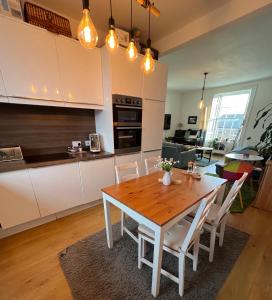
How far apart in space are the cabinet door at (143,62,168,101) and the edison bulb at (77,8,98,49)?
1571 millimetres

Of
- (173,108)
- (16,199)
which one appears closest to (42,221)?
(16,199)

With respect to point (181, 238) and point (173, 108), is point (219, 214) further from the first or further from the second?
point (173, 108)

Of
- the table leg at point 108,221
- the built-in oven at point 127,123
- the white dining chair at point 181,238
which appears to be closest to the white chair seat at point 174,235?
the white dining chair at point 181,238

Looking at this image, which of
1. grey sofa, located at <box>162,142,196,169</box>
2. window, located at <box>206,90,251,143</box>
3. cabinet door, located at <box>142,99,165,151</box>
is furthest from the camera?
window, located at <box>206,90,251,143</box>

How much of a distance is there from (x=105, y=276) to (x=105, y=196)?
72 cm

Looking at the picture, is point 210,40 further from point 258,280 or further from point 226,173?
point 258,280

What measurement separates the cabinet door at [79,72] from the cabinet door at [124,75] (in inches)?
10.5

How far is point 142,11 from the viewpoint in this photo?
1.89 m

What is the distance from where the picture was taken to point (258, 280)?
129 cm

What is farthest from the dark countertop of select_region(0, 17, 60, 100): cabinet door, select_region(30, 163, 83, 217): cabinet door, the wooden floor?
the wooden floor

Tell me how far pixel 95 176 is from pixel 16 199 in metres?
0.98

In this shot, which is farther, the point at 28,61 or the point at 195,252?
the point at 28,61

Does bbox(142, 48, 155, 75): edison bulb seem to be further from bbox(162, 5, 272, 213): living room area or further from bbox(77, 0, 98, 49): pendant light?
bbox(162, 5, 272, 213): living room area

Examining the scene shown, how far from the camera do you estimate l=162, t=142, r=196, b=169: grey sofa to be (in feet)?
13.0
